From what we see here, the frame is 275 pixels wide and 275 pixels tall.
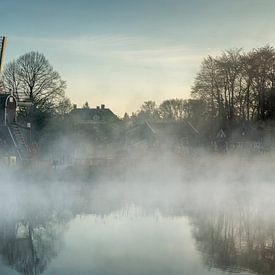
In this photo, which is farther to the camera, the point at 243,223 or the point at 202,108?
the point at 202,108

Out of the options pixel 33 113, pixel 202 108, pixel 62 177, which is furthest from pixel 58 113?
pixel 62 177

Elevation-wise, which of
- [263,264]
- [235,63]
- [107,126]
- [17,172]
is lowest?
[263,264]

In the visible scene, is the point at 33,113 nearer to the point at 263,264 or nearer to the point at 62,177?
the point at 62,177

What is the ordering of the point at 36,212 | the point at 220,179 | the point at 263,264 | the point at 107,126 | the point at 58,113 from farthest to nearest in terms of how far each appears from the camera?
the point at 107,126
the point at 58,113
the point at 220,179
the point at 36,212
the point at 263,264

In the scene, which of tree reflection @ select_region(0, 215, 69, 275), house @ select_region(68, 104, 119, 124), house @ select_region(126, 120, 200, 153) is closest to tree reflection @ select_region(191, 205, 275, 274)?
tree reflection @ select_region(0, 215, 69, 275)

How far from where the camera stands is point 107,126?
74438 millimetres

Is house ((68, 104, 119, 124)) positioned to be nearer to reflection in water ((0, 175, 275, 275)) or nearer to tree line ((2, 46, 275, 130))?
tree line ((2, 46, 275, 130))

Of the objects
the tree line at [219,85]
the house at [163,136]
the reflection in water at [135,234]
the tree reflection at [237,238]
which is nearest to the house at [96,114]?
the house at [163,136]

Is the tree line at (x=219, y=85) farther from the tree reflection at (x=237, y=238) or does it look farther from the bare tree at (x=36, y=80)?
the tree reflection at (x=237, y=238)

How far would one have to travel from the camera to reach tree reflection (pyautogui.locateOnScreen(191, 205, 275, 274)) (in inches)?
611

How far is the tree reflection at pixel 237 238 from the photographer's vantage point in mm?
15531

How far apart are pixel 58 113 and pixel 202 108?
16414 mm

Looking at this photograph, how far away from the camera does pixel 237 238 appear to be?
18.8 m

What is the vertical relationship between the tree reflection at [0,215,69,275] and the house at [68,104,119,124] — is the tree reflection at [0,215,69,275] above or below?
below
